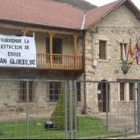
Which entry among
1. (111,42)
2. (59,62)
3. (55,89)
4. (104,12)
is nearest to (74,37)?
(59,62)

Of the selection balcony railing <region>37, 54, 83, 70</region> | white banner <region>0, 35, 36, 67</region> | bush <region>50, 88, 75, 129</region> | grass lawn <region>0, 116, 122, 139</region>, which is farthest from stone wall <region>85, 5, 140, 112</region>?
grass lawn <region>0, 116, 122, 139</region>

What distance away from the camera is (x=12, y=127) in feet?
43.2

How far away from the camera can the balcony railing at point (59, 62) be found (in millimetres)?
30000

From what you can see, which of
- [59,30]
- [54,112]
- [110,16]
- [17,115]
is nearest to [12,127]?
[17,115]

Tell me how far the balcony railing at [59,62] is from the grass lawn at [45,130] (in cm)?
1437

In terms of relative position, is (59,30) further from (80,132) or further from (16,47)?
(80,132)

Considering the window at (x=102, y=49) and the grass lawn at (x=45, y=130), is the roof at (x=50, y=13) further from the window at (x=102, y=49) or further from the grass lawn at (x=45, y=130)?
the grass lawn at (x=45, y=130)

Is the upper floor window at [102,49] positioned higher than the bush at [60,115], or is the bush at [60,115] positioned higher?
the upper floor window at [102,49]

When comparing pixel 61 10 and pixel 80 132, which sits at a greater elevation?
pixel 61 10

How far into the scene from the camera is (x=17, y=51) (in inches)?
1092

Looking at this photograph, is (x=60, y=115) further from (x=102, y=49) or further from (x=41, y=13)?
(x=102, y=49)

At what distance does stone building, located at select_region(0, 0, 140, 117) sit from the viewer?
97.9 ft

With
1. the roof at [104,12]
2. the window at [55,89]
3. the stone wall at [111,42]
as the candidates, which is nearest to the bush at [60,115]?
the window at [55,89]

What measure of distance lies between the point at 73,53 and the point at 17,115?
1847 centimetres
